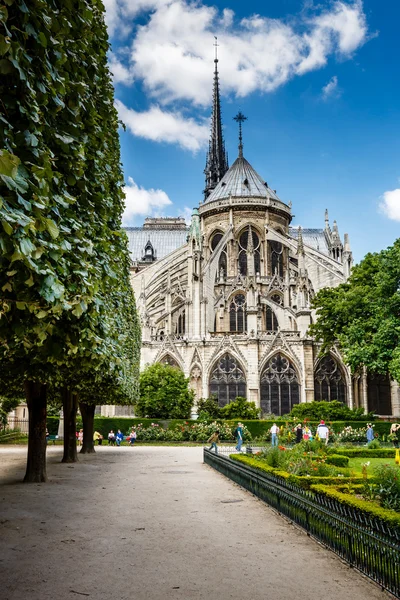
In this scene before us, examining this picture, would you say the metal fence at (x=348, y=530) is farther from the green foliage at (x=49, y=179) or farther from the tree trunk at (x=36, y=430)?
the tree trunk at (x=36, y=430)

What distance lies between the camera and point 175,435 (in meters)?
36.0

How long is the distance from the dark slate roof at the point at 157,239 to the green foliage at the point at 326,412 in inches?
1975

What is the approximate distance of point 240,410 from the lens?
40.4m

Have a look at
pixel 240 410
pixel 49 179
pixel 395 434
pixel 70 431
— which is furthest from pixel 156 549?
pixel 240 410

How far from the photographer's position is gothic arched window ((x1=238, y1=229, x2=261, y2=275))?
5791 cm

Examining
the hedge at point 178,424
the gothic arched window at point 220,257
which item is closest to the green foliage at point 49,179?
the hedge at point 178,424

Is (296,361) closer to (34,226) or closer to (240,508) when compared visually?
(240,508)

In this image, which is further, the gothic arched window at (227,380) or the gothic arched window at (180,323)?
the gothic arched window at (180,323)

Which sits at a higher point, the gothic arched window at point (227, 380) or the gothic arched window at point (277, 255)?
the gothic arched window at point (277, 255)

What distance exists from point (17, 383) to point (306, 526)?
995 centimetres

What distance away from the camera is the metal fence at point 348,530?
21.3 feet

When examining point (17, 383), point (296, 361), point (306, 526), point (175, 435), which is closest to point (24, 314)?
point (306, 526)

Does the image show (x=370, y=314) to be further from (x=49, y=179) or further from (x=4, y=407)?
(x=49, y=179)

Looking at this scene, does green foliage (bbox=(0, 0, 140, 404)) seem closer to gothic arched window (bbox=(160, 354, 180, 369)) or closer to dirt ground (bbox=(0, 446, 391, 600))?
dirt ground (bbox=(0, 446, 391, 600))
